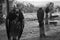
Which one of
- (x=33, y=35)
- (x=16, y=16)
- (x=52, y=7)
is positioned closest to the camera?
(x=16, y=16)

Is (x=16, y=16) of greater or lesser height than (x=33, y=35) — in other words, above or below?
above

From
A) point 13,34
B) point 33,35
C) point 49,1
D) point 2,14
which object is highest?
point 49,1

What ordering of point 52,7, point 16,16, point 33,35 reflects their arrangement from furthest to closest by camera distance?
point 52,7, point 33,35, point 16,16

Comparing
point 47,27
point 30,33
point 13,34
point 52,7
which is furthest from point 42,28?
point 13,34

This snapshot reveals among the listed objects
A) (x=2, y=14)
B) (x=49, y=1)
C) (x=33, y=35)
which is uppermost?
(x=49, y=1)

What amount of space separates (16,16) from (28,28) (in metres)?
1.34

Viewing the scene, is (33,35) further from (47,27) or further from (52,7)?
(52,7)

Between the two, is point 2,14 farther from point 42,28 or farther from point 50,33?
point 50,33

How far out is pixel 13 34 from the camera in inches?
189

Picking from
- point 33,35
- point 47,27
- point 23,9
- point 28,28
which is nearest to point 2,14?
point 23,9

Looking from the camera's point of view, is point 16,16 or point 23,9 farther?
point 23,9

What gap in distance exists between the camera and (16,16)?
479 centimetres

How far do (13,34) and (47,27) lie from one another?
197cm

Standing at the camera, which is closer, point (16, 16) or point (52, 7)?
point (16, 16)
